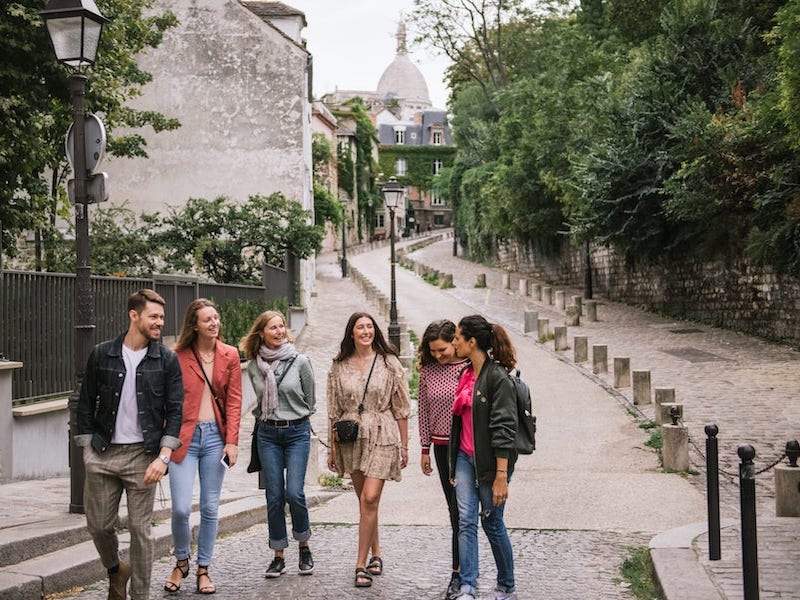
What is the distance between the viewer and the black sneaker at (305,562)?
677 cm

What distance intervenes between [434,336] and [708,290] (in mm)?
23405

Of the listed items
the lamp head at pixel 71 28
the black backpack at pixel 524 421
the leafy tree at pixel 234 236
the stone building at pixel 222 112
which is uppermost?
the stone building at pixel 222 112

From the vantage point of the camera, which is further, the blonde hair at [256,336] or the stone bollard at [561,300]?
the stone bollard at [561,300]

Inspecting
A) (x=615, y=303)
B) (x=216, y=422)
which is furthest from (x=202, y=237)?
(x=216, y=422)

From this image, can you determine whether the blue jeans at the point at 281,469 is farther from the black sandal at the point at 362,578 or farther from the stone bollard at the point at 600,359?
the stone bollard at the point at 600,359

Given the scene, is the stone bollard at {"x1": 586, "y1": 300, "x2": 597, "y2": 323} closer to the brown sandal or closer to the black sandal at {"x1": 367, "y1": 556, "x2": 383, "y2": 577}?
the black sandal at {"x1": 367, "y1": 556, "x2": 383, "y2": 577}

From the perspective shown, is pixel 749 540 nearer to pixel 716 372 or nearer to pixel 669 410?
pixel 669 410

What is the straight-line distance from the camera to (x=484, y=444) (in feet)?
19.4

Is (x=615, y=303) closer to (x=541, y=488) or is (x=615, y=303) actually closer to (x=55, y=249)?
(x=55, y=249)

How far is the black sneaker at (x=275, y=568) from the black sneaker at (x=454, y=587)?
1172 mm

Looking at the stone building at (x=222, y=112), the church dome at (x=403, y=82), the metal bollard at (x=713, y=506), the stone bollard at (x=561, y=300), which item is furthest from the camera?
the church dome at (x=403, y=82)

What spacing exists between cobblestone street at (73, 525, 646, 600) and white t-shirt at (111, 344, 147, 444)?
4.03 ft

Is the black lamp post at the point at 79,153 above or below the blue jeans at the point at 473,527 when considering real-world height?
above

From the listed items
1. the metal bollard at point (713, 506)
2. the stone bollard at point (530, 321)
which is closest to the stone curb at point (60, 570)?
the metal bollard at point (713, 506)
